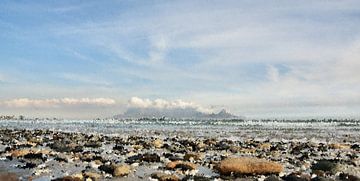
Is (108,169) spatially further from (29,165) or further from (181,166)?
(29,165)

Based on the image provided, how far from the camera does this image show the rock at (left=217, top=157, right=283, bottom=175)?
21.2m

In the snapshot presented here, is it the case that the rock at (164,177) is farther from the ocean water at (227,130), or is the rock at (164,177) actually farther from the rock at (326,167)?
the ocean water at (227,130)

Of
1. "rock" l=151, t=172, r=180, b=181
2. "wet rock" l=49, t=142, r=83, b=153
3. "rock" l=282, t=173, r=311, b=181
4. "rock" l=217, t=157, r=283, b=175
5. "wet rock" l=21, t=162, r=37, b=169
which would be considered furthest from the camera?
"wet rock" l=49, t=142, r=83, b=153

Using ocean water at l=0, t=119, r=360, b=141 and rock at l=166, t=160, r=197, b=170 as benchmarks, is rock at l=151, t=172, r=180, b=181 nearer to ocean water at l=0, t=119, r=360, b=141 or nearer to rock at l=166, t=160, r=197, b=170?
rock at l=166, t=160, r=197, b=170

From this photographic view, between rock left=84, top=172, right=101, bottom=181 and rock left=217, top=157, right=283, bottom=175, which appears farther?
rock left=217, top=157, right=283, bottom=175

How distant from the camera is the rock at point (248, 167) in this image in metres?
21.2

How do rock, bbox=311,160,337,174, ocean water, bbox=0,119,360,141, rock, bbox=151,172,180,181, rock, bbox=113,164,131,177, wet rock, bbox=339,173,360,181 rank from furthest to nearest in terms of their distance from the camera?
ocean water, bbox=0,119,360,141 → rock, bbox=311,160,337,174 → rock, bbox=113,164,131,177 → wet rock, bbox=339,173,360,181 → rock, bbox=151,172,180,181

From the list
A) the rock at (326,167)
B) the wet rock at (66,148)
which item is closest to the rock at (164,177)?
the rock at (326,167)

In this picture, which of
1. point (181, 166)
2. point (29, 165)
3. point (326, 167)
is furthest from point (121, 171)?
point (326, 167)

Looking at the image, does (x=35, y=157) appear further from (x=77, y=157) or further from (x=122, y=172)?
(x=122, y=172)

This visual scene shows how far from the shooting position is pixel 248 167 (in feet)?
69.6

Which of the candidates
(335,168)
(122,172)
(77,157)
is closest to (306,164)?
(335,168)

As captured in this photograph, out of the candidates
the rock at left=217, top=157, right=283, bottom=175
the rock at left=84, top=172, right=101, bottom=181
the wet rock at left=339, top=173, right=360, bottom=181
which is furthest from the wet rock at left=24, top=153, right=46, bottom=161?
the wet rock at left=339, top=173, right=360, bottom=181

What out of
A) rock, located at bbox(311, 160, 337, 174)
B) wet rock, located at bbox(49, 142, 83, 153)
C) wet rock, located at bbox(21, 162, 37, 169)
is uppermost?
wet rock, located at bbox(49, 142, 83, 153)
